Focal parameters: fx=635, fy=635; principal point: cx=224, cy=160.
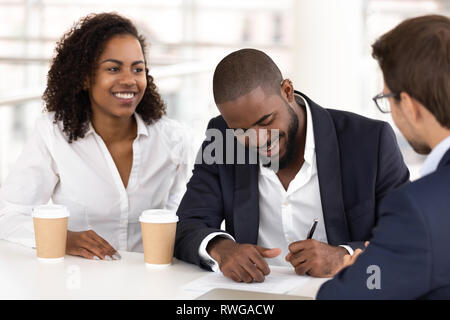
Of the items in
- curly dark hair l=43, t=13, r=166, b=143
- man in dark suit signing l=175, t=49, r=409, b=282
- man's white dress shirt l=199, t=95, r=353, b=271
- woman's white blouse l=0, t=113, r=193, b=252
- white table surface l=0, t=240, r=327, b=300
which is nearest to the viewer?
white table surface l=0, t=240, r=327, b=300

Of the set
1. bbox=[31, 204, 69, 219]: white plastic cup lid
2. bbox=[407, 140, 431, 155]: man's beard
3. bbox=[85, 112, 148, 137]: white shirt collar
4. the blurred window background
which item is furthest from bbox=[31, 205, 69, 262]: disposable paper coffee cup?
the blurred window background

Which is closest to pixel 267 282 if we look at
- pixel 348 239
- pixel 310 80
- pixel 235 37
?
pixel 348 239

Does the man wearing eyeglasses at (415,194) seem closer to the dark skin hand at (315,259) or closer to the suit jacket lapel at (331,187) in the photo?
the dark skin hand at (315,259)

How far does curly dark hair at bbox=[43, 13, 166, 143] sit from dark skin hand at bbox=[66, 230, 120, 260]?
1.72ft

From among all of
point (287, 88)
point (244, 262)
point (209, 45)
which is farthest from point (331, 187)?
point (209, 45)

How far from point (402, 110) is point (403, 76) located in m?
0.07

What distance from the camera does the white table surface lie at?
4.28ft

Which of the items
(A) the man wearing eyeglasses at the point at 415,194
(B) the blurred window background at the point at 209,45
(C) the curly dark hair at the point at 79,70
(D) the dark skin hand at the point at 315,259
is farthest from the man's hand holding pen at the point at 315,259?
(B) the blurred window background at the point at 209,45

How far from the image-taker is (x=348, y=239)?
66.4 inches

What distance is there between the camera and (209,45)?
20.5 feet

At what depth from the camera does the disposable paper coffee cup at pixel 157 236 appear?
4.91 feet

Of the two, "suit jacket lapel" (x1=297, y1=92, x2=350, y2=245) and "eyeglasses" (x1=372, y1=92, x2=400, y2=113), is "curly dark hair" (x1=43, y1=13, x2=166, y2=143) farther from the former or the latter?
"eyeglasses" (x1=372, y1=92, x2=400, y2=113)

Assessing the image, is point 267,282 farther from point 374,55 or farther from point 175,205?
point 175,205

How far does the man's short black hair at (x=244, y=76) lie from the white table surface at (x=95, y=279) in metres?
0.46
